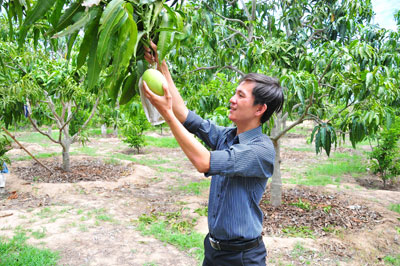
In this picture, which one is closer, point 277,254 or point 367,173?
point 277,254

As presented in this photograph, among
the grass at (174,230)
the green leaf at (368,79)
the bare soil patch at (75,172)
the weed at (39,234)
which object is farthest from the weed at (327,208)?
the bare soil patch at (75,172)

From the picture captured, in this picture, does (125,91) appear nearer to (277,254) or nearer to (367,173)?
(277,254)

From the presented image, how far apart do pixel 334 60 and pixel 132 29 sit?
2727 millimetres

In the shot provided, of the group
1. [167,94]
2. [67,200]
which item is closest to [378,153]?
[67,200]

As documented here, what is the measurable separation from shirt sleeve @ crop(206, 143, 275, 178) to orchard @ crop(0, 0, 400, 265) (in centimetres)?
38

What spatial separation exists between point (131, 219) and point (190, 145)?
134 inches

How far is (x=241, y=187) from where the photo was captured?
1.40 meters

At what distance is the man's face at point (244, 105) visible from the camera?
139cm

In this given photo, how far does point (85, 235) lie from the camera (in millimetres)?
3576

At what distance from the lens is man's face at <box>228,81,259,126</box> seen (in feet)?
4.55

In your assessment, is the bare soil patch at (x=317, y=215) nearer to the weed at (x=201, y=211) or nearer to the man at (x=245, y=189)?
the weed at (x=201, y=211)

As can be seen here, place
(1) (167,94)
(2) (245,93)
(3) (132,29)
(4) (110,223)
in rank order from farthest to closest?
(4) (110,223) → (2) (245,93) → (1) (167,94) → (3) (132,29)

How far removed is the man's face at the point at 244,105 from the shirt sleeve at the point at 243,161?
0.57 feet

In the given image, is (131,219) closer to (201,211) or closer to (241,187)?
(201,211)
